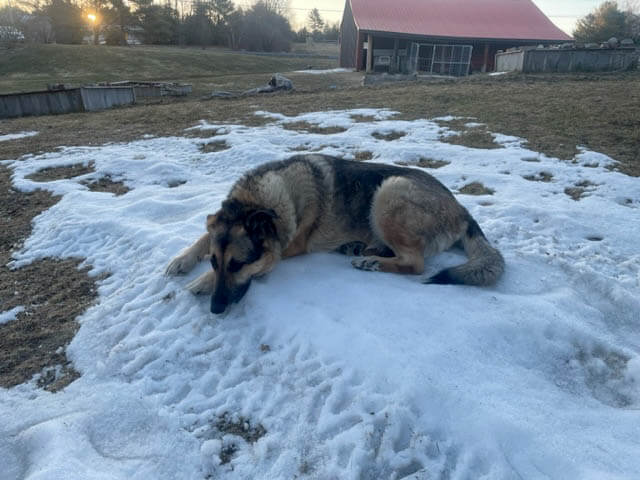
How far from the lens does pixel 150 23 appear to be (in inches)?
2222

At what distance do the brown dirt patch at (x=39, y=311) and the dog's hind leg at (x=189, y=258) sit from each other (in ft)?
2.94

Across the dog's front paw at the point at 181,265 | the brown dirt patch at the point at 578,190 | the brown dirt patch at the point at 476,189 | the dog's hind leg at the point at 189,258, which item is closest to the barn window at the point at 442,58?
the brown dirt patch at the point at 578,190

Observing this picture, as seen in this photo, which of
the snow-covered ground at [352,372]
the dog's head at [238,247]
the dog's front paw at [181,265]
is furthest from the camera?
the dog's front paw at [181,265]

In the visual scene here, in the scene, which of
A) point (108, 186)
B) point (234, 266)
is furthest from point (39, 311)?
point (108, 186)

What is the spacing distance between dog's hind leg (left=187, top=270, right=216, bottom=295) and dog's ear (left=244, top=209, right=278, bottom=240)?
1.91 ft

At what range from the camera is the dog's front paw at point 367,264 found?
163 inches

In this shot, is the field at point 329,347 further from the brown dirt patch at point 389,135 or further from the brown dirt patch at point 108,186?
the brown dirt patch at point 389,135

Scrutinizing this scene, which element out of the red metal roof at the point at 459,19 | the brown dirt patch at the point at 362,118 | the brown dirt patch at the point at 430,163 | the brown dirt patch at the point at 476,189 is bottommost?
the brown dirt patch at the point at 476,189

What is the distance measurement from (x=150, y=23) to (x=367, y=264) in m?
66.2

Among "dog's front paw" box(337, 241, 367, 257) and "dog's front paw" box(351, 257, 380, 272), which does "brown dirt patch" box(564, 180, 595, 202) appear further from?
"dog's front paw" box(351, 257, 380, 272)

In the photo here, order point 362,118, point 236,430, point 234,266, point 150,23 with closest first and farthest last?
1. point 236,430
2. point 234,266
3. point 362,118
4. point 150,23

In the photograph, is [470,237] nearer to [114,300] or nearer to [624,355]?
[624,355]

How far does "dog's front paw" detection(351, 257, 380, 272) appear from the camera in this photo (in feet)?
13.6

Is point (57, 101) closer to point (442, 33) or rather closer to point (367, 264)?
point (367, 264)
